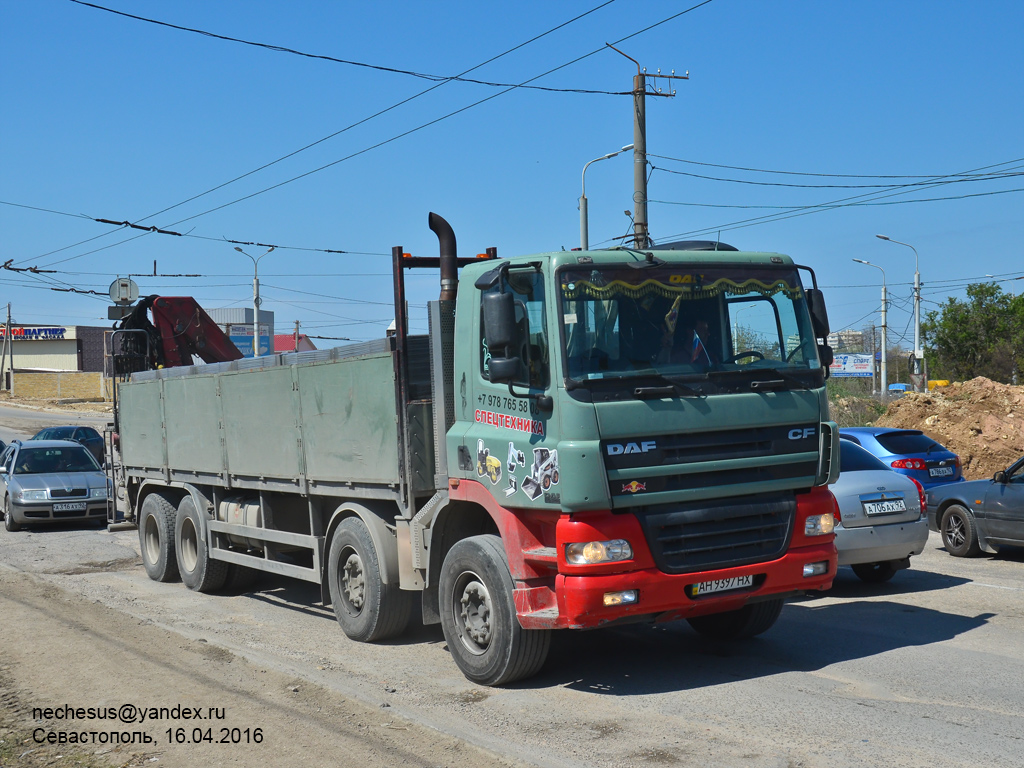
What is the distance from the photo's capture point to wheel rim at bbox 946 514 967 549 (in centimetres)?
1192

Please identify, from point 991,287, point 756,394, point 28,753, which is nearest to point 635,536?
point 756,394

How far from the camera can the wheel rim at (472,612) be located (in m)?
6.66

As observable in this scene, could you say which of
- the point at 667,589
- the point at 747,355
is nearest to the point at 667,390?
the point at 747,355

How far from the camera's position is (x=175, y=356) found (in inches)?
533

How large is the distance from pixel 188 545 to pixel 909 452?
9.26 metres

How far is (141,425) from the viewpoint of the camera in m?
12.8

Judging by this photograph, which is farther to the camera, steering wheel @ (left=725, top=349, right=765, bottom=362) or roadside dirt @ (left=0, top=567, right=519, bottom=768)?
steering wheel @ (left=725, top=349, right=765, bottom=362)

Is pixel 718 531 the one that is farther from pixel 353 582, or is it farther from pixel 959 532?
pixel 959 532

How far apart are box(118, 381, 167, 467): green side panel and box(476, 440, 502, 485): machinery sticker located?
661 cm

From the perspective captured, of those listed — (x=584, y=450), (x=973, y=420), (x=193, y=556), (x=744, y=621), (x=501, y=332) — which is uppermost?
(x=501, y=332)

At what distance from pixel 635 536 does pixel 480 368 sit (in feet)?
5.23

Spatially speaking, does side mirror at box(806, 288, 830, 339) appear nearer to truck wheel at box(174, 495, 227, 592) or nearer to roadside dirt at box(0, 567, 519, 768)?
roadside dirt at box(0, 567, 519, 768)

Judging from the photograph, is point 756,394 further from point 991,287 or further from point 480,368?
point 991,287

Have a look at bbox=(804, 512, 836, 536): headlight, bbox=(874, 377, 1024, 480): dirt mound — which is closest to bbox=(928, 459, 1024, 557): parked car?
bbox=(804, 512, 836, 536): headlight
